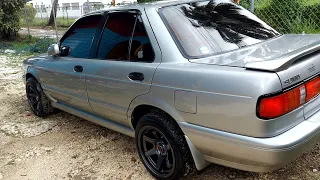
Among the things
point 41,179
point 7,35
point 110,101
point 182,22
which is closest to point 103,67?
point 110,101

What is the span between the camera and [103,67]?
3396mm

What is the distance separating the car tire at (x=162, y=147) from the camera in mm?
2781

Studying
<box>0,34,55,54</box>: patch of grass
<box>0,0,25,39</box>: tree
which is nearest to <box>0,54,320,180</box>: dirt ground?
<box>0,34,55,54</box>: patch of grass

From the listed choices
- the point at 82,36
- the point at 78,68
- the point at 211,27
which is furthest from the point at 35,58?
the point at 211,27

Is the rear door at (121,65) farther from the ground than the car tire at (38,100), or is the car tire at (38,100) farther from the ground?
the rear door at (121,65)

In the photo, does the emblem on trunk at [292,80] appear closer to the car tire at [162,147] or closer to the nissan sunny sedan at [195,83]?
the nissan sunny sedan at [195,83]

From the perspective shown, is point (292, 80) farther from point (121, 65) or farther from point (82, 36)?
point (82, 36)

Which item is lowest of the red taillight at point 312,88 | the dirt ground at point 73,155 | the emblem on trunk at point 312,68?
the dirt ground at point 73,155

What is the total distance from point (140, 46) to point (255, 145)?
4.73 feet

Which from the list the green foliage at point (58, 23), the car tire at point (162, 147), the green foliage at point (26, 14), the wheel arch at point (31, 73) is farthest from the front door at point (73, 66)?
the green foliage at point (58, 23)

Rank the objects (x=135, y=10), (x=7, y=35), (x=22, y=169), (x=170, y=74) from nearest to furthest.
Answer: (x=170, y=74) < (x=135, y=10) < (x=22, y=169) < (x=7, y=35)

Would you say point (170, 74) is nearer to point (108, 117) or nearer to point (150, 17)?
point (150, 17)

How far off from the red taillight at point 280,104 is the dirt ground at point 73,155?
962 mm

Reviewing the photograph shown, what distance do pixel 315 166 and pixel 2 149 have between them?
11.8ft
